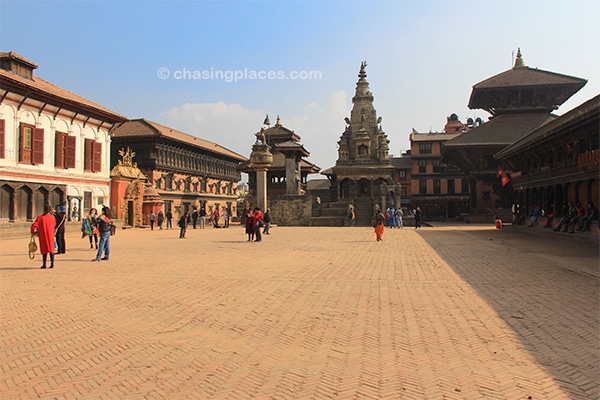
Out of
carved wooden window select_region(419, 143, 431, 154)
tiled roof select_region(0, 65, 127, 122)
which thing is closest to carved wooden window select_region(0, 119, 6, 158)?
tiled roof select_region(0, 65, 127, 122)

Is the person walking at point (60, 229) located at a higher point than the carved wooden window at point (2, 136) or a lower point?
lower

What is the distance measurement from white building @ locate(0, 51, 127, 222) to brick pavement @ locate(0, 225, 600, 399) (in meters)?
18.1

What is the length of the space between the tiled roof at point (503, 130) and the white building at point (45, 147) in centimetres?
2826

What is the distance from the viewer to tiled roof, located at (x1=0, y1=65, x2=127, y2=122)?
1025 inches

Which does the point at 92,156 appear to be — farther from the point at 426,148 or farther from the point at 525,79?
the point at 426,148

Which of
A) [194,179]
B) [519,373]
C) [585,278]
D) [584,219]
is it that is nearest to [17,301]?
[519,373]

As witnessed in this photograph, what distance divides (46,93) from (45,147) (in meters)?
3.39

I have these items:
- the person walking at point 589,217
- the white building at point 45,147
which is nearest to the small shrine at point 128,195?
the white building at point 45,147

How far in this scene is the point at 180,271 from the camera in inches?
463

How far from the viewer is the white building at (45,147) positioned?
26.8 m

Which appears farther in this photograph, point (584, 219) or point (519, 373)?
point (584, 219)

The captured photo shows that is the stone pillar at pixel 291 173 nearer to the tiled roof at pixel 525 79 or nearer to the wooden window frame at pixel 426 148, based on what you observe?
the tiled roof at pixel 525 79

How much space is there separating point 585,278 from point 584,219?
1004 cm

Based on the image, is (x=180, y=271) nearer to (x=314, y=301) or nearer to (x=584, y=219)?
(x=314, y=301)
